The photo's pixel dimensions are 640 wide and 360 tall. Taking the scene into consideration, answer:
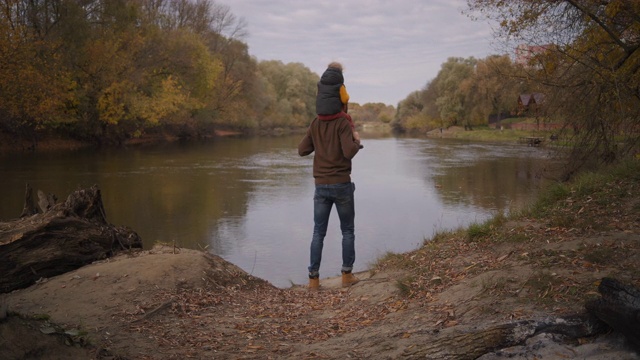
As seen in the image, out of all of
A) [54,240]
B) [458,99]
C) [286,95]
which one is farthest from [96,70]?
[286,95]

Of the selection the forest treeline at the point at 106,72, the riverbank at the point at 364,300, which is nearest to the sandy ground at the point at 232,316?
the riverbank at the point at 364,300

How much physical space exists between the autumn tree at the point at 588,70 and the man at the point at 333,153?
4094mm

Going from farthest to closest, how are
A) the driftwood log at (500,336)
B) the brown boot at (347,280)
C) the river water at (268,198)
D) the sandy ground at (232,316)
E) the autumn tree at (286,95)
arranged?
1. the autumn tree at (286,95)
2. the river water at (268,198)
3. the brown boot at (347,280)
4. the driftwood log at (500,336)
5. the sandy ground at (232,316)

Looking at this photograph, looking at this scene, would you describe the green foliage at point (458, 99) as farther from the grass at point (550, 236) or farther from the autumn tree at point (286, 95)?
the grass at point (550, 236)

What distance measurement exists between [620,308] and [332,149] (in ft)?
12.3

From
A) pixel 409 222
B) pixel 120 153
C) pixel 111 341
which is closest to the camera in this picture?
pixel 111 341

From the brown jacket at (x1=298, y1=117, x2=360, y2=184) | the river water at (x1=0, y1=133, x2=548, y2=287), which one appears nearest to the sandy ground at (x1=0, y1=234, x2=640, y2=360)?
the brown jacket at (x1=298, y1=117, x2=360, y2=184)

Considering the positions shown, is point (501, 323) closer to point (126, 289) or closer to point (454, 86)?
point (126, 289)

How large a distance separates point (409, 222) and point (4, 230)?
31.2 feet

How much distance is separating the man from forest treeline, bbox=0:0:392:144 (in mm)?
20937

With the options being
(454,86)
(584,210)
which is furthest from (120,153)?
(454,86)

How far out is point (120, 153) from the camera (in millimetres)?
33625

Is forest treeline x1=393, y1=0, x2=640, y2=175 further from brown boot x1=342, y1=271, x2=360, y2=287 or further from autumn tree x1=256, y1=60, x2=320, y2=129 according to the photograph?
autumn tree x1=256, y1=60, x2=320, y2=129

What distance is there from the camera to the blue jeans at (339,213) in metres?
6.73
